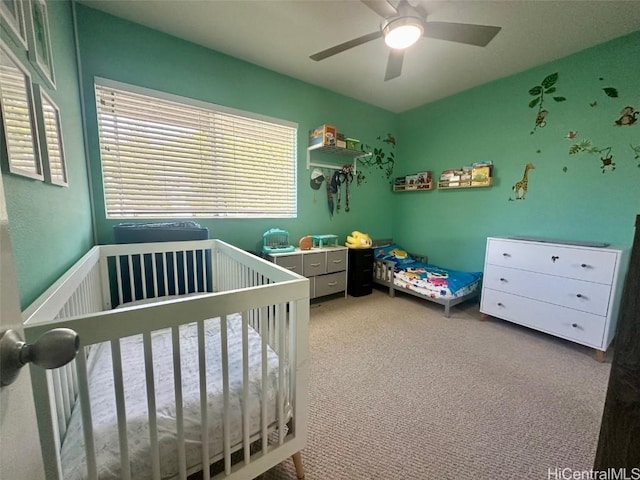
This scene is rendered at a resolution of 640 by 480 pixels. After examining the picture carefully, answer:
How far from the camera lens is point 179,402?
0.79 m

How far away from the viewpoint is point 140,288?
1.98 metres

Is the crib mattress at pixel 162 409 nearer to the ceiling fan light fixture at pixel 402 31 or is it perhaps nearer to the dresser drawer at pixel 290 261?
the dresser drawer at pixel 290 261

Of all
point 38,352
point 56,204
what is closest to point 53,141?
point 56,204

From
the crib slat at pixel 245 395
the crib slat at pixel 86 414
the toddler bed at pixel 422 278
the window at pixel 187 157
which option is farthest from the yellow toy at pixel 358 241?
the crib slat at pixel 86 414

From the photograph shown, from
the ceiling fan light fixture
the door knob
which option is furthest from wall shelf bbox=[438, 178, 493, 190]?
the door knob

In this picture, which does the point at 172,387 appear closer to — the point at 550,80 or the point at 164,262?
the point at 164,262

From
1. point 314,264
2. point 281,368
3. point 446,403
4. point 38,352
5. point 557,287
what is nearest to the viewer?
point 38,352

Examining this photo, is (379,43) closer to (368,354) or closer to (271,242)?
(271,242)

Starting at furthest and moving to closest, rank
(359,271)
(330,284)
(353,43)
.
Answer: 1. (359,271)
2. (330,284)
3. (353,43)

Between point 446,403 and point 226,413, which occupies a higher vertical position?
point 226,413

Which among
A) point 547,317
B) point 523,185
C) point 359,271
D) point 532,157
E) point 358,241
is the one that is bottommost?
point 547,317

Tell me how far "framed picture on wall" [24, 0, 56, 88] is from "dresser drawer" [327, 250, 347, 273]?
2461mm

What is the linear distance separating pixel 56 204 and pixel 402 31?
7.21ft

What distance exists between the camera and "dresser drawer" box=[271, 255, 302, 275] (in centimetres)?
265
